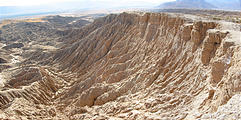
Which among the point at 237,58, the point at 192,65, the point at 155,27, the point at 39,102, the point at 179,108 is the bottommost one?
the point at 39,102

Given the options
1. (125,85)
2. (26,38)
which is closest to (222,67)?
(125,85)

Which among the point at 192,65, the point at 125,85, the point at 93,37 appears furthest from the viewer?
the point at 93,37

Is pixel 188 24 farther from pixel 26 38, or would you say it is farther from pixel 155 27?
pixel 26 38

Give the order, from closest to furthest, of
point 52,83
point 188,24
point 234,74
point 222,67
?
point 234,74
point 222,67
point 188,24
point 52,83

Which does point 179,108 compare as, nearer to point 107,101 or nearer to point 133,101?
point 133,101

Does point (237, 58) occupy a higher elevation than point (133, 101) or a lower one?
higher

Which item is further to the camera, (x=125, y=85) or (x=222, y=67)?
(x=125, y=85)
